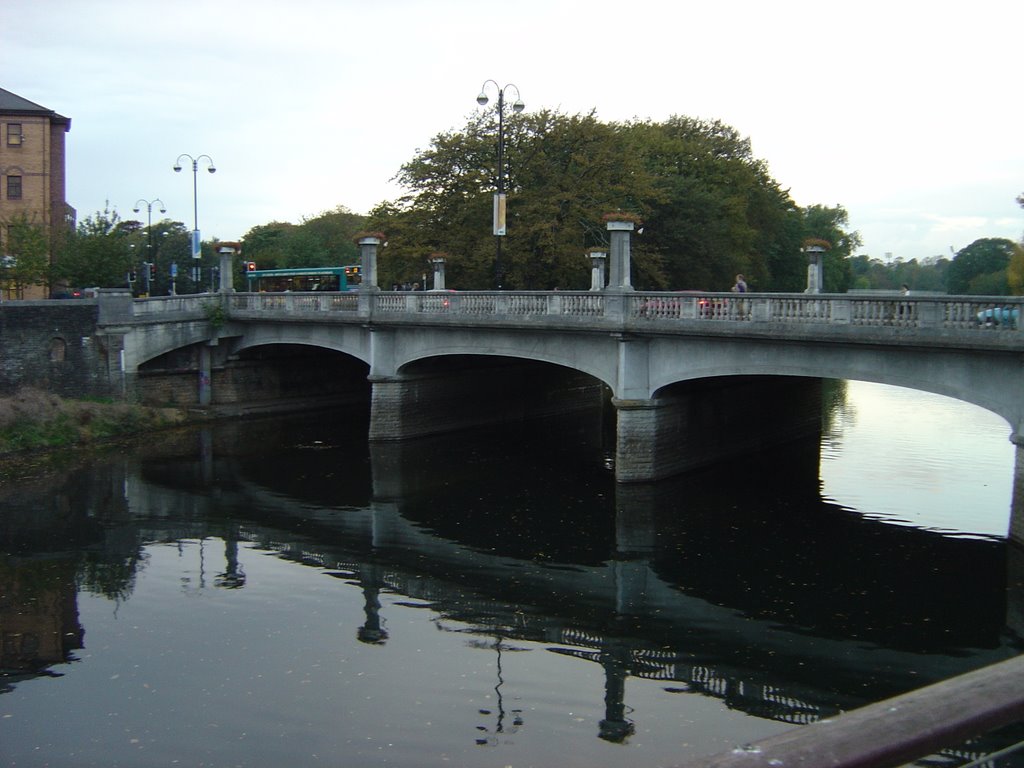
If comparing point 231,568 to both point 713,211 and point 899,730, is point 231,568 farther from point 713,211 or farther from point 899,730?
point 713,211

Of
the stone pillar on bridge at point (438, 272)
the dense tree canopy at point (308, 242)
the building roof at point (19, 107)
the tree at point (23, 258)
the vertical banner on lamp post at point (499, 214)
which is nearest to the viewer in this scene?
the vertical banner on lamp post at point (499, 214)

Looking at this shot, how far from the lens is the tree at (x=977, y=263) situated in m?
94.3

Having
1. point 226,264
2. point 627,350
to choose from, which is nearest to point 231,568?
point 627,350

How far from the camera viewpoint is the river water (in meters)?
11.6

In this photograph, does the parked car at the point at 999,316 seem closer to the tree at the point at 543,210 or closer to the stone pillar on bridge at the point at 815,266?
the stone pillar on bridge at the point at 815,266

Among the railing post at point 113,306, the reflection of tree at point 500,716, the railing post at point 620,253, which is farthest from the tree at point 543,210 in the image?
the reflection of tree at point 500,716

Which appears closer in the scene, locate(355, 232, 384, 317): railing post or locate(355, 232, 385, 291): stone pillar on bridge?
locate(355, 232, 384, 317): railing post

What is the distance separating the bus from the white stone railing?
7436 mm

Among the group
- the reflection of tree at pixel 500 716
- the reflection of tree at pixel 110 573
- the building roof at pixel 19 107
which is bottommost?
the reflection of tree at pixel 110 573

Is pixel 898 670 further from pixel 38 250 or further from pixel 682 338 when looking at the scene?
pixel 38 250

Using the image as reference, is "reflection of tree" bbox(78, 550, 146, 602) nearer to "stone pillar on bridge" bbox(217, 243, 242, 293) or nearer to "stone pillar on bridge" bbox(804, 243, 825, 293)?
"stone pillar on bridge" bbox(804, 243, 825, 293)

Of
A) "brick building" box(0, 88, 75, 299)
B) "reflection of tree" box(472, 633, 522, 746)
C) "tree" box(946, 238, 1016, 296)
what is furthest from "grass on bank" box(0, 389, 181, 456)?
"tree" box(946, 238, 1016, 296)

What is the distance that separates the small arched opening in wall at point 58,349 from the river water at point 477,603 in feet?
18.6

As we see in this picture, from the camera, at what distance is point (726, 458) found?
Answer: 28.2 m
